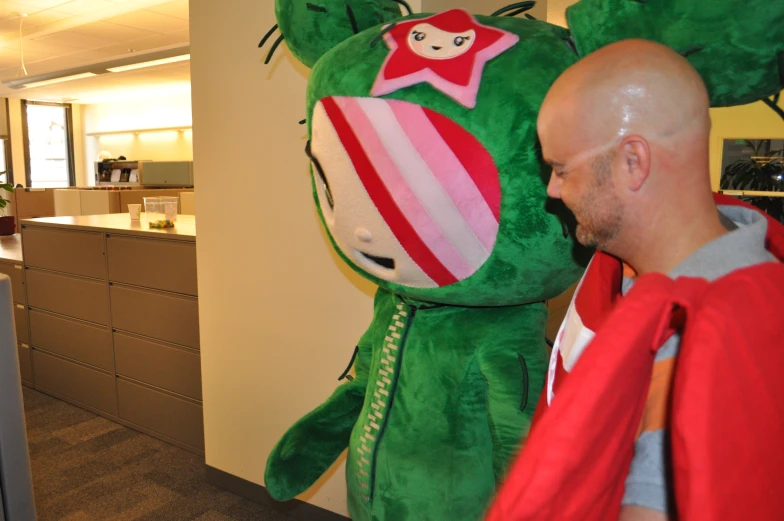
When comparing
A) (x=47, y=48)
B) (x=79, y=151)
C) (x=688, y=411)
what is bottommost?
(x=688, y=411)

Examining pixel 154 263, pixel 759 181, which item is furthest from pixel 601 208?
pixel 759 181

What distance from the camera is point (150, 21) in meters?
6.82

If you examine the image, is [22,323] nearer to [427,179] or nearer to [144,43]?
[427,179]

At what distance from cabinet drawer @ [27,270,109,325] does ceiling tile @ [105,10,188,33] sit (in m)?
3.87

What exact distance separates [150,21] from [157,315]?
4993 millimetres

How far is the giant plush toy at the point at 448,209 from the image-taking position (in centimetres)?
102

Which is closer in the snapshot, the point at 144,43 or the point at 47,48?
the point at 144,43

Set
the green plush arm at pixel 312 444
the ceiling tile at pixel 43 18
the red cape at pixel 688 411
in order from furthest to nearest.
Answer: the ceiling tile at pixel 43 18 → the green plush arm at pixel 312 444 → the red cape at pixel 688 411

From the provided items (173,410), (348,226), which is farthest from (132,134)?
(348,226)

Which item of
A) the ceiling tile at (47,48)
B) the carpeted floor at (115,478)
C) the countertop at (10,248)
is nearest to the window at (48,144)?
the ceiling tile at (47,48)

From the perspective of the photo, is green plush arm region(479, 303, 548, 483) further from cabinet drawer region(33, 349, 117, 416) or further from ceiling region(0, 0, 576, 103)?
ceiling region(0, 0, 576, 103)

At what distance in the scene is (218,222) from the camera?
2455 millimetres

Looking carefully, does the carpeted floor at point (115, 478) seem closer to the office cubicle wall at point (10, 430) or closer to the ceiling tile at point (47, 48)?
the office cubicle wall at point (10, 430)

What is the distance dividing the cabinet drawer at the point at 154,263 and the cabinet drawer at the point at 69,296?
7.7 inches
